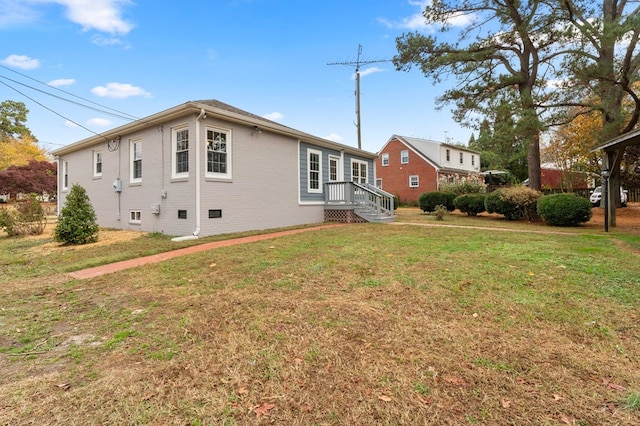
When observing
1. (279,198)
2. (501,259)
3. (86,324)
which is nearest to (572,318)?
(501,259)

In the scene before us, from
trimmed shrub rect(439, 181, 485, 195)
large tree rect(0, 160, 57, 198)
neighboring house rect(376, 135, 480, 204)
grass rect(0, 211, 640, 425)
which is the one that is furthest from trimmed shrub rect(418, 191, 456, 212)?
large tree rect(0, 160, 57, 198)

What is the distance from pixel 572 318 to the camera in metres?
3.01

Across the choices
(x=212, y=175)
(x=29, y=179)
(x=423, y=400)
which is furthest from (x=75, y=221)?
(x=29, y=179)

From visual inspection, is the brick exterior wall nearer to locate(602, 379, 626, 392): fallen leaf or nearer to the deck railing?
the deck railing

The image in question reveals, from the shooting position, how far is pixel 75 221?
8.13 m

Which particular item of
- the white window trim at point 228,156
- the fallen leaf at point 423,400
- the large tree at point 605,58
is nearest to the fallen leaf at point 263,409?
the fallen leaf at point 423,400

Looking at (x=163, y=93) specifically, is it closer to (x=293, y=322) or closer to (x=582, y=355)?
(x=293, y=322)

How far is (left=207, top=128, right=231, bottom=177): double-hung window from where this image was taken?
9.05 m

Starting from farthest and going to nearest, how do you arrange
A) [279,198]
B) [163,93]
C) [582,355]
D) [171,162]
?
[163,93] → [279,198] → [171,162] → [582,355]

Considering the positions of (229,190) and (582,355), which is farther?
(229,190)

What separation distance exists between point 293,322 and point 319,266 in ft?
6.77

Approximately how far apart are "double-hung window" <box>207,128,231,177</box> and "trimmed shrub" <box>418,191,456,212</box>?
1246 cm

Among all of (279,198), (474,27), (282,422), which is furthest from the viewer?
(474,27)

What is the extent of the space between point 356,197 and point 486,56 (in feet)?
29.9
